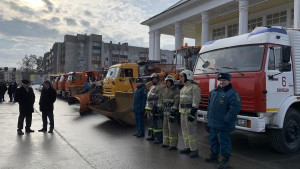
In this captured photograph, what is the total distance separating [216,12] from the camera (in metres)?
19.6

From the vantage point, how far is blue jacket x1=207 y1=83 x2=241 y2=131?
481 centimetres

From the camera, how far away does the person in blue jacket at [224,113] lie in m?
4.83

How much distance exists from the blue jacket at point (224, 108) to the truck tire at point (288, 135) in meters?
1.67

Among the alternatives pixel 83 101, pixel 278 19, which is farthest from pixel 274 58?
pixel 278 19

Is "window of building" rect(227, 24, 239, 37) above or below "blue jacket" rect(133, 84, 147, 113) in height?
above

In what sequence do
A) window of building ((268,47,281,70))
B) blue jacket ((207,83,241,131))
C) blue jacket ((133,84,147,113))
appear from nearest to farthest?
blue jacket ((207,83,241,131)) < window of building ((268,47,281,70)) < blue jacket ((133,84,147,113))

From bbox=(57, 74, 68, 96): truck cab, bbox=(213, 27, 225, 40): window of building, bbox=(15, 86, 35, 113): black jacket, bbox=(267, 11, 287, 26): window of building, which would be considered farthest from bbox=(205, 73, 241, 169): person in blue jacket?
bbox=(57, 74, 68, 96): truck cab

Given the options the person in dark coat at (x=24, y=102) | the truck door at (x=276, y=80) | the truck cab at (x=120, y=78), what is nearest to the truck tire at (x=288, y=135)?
the truck door at (x=276, y=80)

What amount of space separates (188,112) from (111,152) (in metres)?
2.02

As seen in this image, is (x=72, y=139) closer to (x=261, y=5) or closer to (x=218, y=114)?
(x=218, y=114)

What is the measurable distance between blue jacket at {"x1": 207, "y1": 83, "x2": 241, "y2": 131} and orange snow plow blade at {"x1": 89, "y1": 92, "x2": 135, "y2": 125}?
4330mm

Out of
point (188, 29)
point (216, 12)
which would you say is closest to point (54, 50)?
point (188, 29)

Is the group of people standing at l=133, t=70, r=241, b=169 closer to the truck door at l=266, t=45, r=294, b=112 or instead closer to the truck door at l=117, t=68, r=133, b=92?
Result: the truck door at l=266, t=45, r=294, b=112

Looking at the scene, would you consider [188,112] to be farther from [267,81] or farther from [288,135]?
[288,135]
